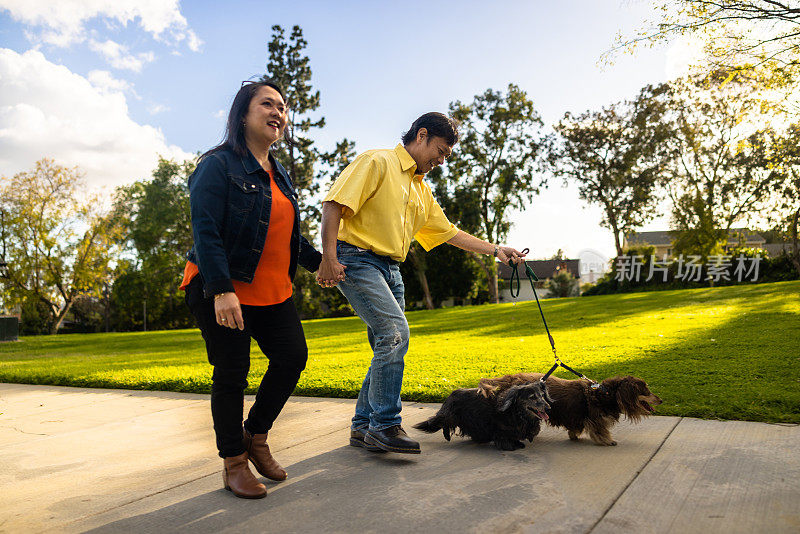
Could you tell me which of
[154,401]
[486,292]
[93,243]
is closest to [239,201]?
[154,401]

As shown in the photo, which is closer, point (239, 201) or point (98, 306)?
point (239, 201)

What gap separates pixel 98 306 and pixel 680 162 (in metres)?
48.9

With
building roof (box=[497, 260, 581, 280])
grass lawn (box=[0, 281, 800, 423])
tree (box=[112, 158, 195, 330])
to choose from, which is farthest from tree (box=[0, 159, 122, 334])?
building roof (box=[497, 260, 581, 280])

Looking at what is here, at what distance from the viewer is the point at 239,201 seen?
9.75ft

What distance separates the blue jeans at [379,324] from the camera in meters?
3.48

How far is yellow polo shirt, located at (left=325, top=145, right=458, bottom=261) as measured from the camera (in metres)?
3.46

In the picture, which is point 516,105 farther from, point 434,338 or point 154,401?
point 154,401

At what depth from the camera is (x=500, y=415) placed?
360 cm

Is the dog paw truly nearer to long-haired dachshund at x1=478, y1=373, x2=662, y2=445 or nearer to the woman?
long-haired dachshund at x1=478, y1=373, x2=662, y2=445

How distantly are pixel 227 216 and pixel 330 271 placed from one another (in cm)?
71

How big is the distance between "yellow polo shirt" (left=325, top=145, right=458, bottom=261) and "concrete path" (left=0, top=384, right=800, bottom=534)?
1352 millimetres

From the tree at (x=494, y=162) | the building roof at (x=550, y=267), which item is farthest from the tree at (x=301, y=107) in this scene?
the building roof at (x=550, y=267)

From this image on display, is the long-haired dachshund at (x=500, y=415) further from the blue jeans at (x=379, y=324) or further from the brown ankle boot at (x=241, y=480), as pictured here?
the brown ankle boot at (x=241, y=480)

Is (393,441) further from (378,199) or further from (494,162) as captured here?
(494,162)
